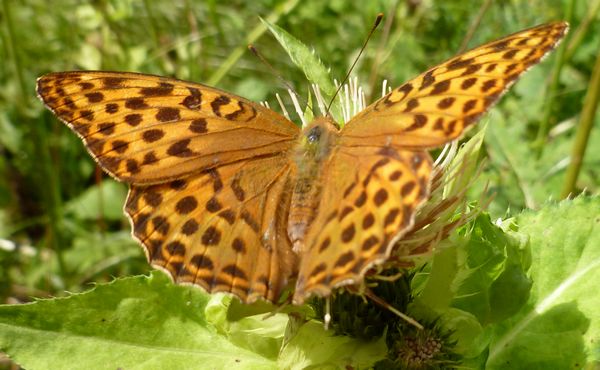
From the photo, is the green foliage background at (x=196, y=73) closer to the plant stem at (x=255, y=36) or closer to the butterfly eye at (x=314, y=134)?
the plant stem at (x=255, y=36)

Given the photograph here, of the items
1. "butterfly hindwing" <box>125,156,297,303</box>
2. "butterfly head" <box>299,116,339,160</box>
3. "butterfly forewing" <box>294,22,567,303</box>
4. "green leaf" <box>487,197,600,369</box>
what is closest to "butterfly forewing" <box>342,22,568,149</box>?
"butterfly forewing" <box>294,22,567,303</box>

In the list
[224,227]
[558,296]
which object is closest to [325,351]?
[224,227]

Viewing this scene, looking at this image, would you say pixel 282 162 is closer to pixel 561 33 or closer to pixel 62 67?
pixel 561 33

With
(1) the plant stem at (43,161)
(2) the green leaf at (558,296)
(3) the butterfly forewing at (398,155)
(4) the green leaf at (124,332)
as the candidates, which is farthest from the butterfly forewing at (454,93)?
(1) the plant stem at (43,161)

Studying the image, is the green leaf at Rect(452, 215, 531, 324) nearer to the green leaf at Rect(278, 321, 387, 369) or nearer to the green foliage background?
the green leaf at Rect(278, 321, 387, 369)

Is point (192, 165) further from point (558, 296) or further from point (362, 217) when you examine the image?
point (558, 296)

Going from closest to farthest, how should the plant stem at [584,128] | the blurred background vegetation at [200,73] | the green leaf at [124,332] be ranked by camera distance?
the green leaf at [124,332], the plant stem at [584,128], the blurred background vegetation at [200,73]
